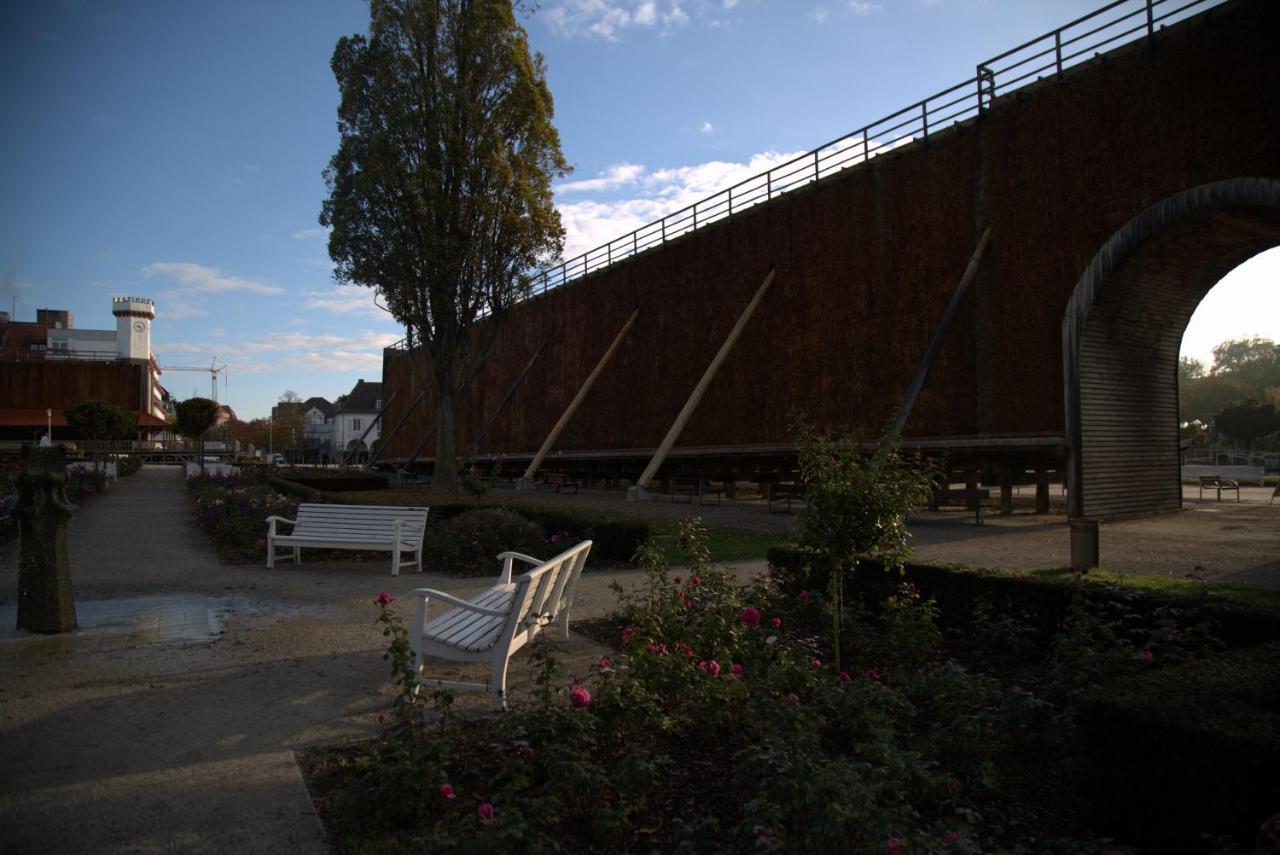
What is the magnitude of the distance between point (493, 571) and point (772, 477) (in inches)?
459

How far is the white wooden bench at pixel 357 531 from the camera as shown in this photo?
373 inches

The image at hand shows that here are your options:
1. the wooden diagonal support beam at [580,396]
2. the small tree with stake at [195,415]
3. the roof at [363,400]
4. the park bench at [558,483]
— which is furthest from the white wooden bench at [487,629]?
the roof at [363,400]

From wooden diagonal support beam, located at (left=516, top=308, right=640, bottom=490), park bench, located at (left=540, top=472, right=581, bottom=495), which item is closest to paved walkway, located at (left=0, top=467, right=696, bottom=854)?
wooden diagonal support beam, located at (left=516, top=308, right=640, bottom=490)

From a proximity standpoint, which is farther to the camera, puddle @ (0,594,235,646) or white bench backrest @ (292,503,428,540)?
white bench backrest @ (292,503,428,540)

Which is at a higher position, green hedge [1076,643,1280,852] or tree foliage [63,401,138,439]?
tree foliage [63,401,138,439]

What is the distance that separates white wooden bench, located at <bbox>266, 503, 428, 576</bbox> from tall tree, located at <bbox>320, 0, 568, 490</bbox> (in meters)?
11.3

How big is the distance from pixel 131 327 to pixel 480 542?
85.1 meters

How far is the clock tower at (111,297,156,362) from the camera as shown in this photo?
7888 centimetres

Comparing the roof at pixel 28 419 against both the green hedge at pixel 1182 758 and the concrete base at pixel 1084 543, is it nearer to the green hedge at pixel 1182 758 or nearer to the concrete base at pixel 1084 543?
the concrete base at pixel 1084 543

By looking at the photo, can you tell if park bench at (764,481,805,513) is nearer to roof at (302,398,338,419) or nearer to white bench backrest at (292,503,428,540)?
white bench backrest at (292,503,428,540)

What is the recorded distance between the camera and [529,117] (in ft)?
69.9

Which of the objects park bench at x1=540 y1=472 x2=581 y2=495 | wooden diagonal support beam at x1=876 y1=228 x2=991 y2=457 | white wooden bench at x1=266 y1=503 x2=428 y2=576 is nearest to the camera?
white wooden bench at x1=266 y1=503 x2=428 y2=576

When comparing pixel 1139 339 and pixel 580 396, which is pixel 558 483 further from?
pixel 1139 339

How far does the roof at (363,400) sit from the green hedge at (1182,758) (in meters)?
88.8
